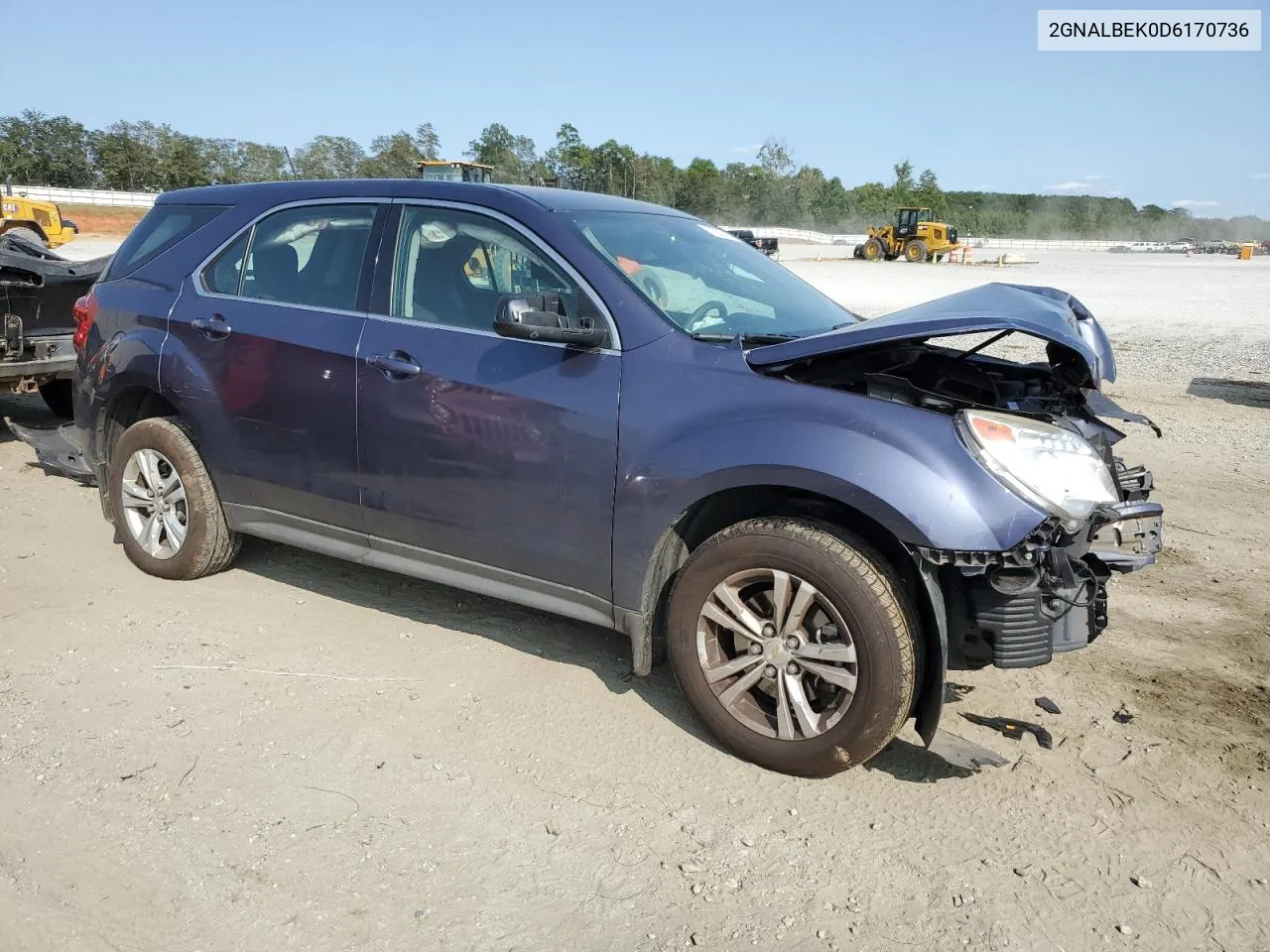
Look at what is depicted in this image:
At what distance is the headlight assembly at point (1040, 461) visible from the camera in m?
2.96

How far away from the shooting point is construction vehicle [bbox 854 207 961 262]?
1793 inches

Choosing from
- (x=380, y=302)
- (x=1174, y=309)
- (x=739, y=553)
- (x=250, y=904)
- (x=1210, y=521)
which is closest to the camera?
(x=250, y=904)

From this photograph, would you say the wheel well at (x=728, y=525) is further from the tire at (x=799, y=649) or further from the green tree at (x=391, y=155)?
the green tree at (x=391, y=155)

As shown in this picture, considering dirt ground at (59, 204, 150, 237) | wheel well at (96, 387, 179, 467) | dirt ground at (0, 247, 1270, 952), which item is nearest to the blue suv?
wheel well at (96, 387, 179, 467)

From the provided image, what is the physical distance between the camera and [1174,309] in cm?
2070

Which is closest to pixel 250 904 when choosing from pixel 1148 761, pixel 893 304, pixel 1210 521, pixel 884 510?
pixel 884 510

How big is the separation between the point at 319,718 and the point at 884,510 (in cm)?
221

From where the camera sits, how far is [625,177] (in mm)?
88688

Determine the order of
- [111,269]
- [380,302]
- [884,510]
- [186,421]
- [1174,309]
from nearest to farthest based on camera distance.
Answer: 1. [884,510]
2. [380,302]
3. [186,421]
4. [111,269]
5. [1174,309]

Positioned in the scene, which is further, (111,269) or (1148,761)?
(111,269)

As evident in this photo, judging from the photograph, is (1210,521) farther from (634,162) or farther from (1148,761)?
(634,162)

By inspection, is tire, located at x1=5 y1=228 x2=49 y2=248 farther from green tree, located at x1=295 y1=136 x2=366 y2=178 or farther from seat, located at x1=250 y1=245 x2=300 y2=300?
green tree, located at x1=295 y1=136 x2=366 y2=178

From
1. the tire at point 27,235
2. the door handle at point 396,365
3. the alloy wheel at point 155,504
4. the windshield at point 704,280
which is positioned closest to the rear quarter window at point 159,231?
the alloy wheel at point 155,504

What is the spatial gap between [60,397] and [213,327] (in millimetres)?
5102
